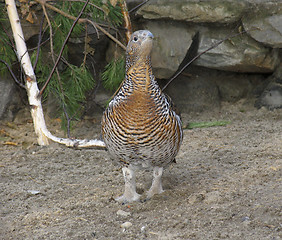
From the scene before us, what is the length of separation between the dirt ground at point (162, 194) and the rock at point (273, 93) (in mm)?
655

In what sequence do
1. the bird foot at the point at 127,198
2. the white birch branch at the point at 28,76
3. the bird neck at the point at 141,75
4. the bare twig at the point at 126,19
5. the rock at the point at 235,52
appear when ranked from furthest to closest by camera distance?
the rock at the point at 235,52
the bare twig at the point at 126,19
the white birch branch at the point at 28,76
the bird foot at the point at 127,198
the bird neck at the point at 141,75

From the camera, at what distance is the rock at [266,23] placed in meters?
5.08

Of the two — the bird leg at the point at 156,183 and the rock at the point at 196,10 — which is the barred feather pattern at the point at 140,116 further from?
the rock at the point at 196,10

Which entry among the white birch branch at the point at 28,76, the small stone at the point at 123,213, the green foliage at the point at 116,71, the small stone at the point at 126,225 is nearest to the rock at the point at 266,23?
the green foliage at the point at 116,71

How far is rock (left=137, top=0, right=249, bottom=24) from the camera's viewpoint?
201 inches

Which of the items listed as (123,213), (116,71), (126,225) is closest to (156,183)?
(123,213)

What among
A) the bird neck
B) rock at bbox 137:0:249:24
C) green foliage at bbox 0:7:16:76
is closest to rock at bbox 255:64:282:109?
rock at bbox 137:0:249:24

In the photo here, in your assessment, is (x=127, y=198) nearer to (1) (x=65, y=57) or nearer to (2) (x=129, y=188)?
(2) (x=129, y=188)

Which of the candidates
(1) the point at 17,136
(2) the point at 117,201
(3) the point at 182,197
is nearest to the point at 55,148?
(1) the point at 17,136

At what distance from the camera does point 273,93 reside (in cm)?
591

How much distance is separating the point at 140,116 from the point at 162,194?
89cm

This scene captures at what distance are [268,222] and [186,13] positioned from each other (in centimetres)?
314

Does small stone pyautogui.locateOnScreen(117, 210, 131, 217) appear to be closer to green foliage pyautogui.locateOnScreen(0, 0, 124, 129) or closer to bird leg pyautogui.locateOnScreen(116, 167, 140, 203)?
bird leg pyautogui.locateOnScreen(116, 167, 140, 203)

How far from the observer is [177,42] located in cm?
550
